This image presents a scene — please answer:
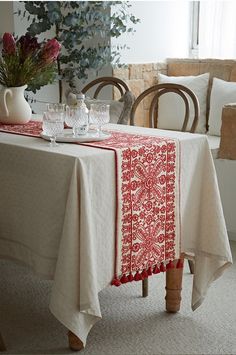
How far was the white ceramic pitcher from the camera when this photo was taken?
2.80 m

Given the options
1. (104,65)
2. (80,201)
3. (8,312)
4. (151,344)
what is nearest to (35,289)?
(8,312)

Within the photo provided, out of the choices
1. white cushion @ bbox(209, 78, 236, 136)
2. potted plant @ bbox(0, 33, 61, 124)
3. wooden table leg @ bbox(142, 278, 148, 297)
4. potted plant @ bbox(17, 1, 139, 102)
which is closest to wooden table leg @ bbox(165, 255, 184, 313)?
wooden table leg @ bbox(142, 278, 148, 297)

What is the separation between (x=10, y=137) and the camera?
247cm

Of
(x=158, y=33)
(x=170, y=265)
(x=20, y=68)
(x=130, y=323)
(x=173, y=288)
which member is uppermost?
(x=158, y=33)

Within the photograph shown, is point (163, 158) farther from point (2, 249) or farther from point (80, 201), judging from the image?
point (2, 249)

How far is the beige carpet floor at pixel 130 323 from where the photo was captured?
233 centimetres

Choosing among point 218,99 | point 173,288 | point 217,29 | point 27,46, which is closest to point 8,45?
point 27,46

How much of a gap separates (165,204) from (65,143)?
1.47 feet

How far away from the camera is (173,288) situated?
260cm

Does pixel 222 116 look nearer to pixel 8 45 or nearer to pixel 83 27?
pixel 83 27

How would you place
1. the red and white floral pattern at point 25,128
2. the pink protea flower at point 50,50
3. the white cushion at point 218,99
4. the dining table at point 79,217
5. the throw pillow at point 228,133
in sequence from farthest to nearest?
the white cushion at point 218,99
the throw pillow at point 228,133
the pink protea flower at point 50,50
the red and white floral pattern at point 25,128
the dining table at point 79,217

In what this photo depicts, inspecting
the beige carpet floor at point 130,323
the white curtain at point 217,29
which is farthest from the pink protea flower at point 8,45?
the white curtain at point 217,29

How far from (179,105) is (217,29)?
2.23 ft

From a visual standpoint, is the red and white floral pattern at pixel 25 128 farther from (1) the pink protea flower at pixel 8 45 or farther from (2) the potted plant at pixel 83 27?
(2) the potted plant at pixel 83 27
